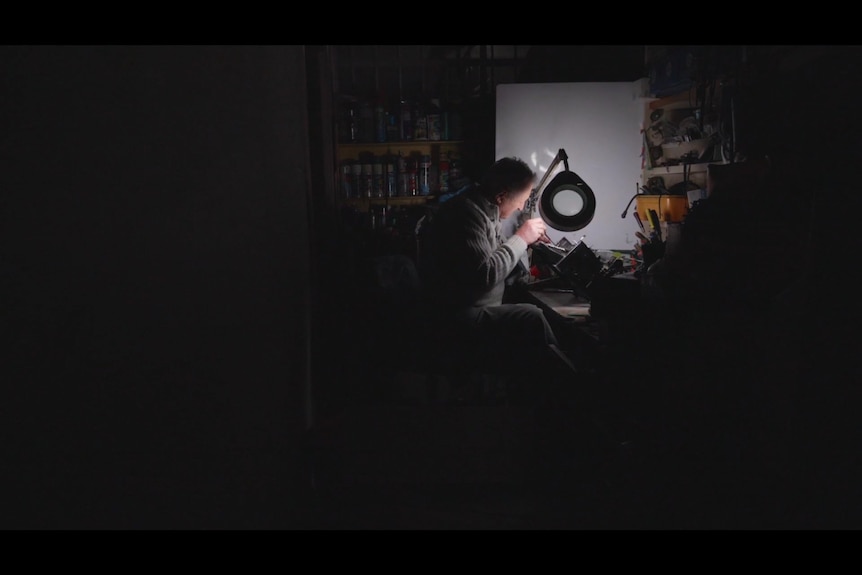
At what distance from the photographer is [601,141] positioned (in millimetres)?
3291

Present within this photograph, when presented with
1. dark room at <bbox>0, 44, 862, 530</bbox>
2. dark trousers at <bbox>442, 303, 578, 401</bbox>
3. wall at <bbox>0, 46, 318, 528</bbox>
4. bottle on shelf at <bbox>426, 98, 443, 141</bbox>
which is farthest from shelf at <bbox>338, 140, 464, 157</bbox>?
wall at <bbox>0, 46, 318, 528</bbox>

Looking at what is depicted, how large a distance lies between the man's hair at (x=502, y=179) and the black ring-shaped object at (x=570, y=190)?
225mm

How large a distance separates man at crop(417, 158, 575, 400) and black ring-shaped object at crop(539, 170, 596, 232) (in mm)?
271

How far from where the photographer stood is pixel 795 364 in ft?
5.85

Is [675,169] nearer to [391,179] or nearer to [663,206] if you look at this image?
[663,206]

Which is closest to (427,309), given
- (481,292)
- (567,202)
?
(481,292)

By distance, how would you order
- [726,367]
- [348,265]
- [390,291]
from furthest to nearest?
[390,291] < [348,265] < [726,367]

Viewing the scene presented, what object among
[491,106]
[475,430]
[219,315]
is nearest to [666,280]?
[475,430]

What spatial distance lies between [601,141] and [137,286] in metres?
2.78

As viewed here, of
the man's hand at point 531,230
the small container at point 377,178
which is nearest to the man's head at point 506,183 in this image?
the man's hand at point 531,230

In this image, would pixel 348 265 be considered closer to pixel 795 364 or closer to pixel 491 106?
pixel 795 364

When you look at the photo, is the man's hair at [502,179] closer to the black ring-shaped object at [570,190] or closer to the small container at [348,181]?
the black ring-shaped object at [570,190]

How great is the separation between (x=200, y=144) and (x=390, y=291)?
1182mm

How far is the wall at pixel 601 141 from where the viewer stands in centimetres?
328
